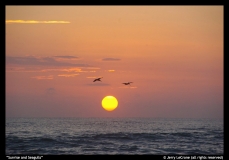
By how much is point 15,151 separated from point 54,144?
6.66m

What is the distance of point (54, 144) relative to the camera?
44.5 m
